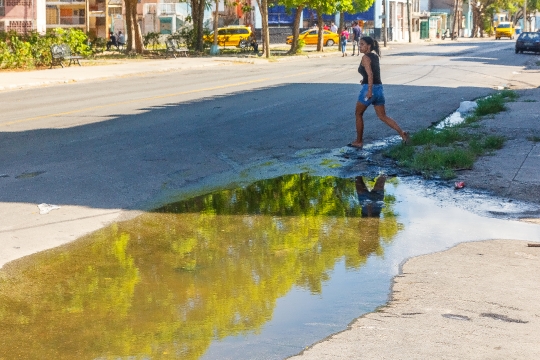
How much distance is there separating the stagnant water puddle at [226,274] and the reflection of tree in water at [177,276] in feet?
0.04

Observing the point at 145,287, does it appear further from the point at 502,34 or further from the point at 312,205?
the point at 502,34

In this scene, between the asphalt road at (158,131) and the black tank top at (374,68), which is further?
the black tank top at (374,68)

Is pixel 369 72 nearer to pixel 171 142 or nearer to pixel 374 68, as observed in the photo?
pixel 374 68

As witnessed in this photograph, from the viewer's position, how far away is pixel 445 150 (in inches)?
492

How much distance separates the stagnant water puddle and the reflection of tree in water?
1 cm

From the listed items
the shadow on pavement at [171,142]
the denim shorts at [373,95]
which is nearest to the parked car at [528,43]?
the shadow on pavement at [171,142]

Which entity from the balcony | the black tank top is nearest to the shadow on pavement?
the black tank top

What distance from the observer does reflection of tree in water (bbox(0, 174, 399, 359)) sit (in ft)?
17.4

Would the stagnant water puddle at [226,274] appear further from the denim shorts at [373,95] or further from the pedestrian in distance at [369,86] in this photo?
Answer: the denim shorts at [373,95]

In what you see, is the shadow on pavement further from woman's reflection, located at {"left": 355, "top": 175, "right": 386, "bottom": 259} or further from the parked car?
the parked car

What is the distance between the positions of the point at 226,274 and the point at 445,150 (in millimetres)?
6541

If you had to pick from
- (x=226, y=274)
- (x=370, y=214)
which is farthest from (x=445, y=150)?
(x=226, y=274)

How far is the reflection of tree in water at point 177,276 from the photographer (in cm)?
529

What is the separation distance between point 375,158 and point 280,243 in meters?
5.05
